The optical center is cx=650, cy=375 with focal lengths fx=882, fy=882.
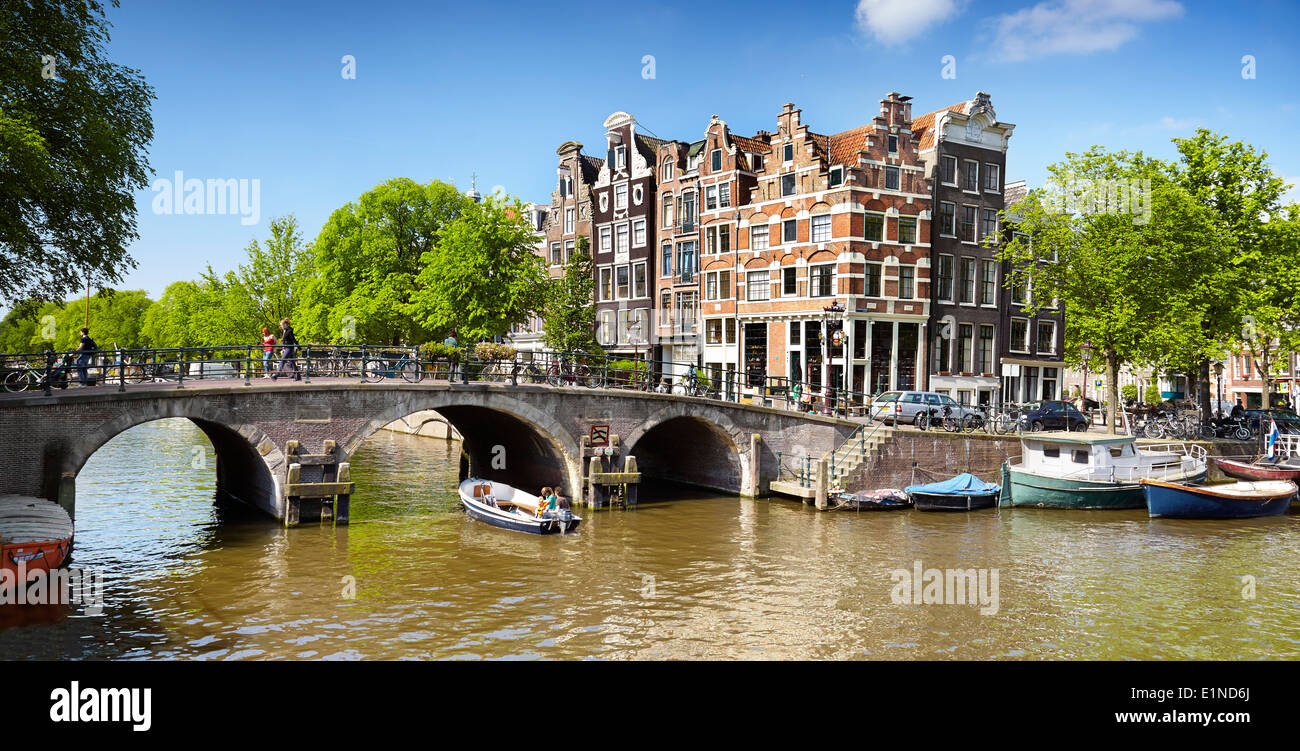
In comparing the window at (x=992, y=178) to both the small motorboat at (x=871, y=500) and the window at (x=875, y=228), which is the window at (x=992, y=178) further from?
the small motorboat at (x=871, y=500)

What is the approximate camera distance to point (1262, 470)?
3559cm

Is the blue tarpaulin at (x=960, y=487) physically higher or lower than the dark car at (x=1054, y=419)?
lower

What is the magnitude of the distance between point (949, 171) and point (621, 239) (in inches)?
848

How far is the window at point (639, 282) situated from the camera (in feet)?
187

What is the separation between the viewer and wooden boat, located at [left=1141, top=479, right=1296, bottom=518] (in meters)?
A: 31.4

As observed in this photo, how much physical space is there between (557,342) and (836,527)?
28920mm

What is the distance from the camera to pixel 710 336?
52.2 m

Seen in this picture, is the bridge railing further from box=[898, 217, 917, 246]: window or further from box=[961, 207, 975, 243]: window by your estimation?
box=[961, 207, 975, 243]: window

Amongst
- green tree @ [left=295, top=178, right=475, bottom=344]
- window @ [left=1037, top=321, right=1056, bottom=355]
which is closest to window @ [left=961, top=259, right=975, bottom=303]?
window @ [left=1037, top=321, right=1056, bottom=355]

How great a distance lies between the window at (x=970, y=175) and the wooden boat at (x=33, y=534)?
42437 mm

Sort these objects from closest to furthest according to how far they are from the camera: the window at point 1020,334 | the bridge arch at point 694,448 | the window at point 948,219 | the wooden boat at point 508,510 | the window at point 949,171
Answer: the wooden boat at point 508,510 → the bridge arch at point 694,448 → the window at point 949,171 → the window at point 948,219 → the window at point 1020,334

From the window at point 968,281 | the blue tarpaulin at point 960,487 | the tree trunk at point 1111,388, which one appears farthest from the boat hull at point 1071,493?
the window at point 968,281

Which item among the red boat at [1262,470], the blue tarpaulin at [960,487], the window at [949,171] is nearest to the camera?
the blue tarpaulin at [960,487]
